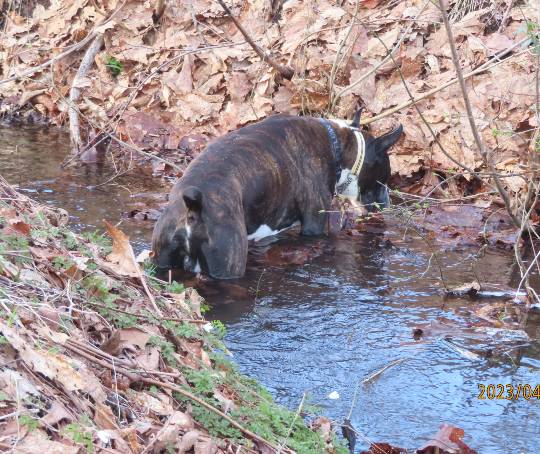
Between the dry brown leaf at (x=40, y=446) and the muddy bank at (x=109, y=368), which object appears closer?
the dry brown leaf at (x=40, y=446)

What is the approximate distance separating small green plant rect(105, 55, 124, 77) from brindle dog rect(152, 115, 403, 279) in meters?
4.67

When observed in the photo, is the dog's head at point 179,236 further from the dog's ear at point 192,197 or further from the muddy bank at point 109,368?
the muddy bank at point 109,368

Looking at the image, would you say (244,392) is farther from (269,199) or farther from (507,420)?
(269,199)

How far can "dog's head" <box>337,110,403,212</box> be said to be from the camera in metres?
8.86

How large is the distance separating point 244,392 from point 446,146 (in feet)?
19.8

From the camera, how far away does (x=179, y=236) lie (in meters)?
6.52

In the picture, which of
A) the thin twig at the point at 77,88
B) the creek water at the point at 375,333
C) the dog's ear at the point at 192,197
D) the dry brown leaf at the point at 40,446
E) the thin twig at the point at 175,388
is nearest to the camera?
the dry brown leaf at the point at 40,446

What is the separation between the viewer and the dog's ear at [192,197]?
625cm

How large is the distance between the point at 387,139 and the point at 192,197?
10.7 feet

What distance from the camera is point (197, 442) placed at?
339 cm

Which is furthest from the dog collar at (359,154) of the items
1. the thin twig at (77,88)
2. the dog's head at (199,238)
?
the thin twig at (77,88)

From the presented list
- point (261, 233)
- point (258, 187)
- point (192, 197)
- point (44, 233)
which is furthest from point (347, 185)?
point (44, 233)

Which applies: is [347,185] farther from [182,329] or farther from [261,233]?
[182,329]

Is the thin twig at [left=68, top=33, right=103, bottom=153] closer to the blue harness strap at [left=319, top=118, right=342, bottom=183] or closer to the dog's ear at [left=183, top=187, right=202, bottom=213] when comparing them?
the blue harness strap at [left=319, top=118, right=342, bottom=183]
